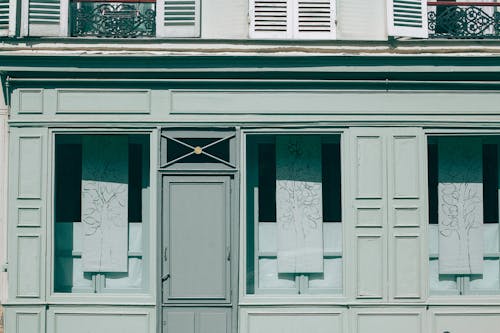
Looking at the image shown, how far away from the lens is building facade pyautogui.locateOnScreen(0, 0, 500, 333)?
488 inches

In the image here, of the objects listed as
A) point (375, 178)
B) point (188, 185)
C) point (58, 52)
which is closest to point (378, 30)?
point (375, 178)

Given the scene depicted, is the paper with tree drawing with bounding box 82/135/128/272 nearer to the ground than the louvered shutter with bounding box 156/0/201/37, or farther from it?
nearer to the ground

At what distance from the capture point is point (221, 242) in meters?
12.5

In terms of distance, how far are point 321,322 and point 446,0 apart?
469cm

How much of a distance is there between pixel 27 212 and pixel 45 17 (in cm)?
260

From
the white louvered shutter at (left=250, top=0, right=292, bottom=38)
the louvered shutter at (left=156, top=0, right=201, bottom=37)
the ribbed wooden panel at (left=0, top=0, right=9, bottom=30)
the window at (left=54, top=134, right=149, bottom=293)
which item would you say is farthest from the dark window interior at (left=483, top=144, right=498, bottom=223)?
the ribbed wooden panel at (left=0, top=0, right=9, bottom=30)

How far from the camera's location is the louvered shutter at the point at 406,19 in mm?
12516

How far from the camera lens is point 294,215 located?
12.8 metres

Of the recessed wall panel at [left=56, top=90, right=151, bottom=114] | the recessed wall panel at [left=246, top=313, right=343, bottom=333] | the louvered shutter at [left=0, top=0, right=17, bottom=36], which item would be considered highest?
the louvered shutter at [left=0, top=0, right=17, bottom=36]

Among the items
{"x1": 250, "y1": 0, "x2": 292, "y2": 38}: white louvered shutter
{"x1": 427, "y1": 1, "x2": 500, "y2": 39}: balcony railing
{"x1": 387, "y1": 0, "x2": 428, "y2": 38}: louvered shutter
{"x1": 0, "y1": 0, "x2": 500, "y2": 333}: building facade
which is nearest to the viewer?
{"x1": 0, "y1": 0, "x2": 500, "y2": 333}: building facade

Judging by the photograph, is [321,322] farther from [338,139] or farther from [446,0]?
[446,0]

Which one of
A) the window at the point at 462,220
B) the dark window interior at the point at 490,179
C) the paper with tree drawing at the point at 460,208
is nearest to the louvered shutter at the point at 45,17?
the window at the point at 462,220

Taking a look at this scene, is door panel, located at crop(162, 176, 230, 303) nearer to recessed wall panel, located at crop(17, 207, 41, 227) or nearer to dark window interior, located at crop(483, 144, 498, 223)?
recessed wall panel, located at crop(17, 207, 41, 227)

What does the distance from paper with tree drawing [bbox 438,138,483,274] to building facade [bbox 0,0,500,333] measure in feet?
1.00
